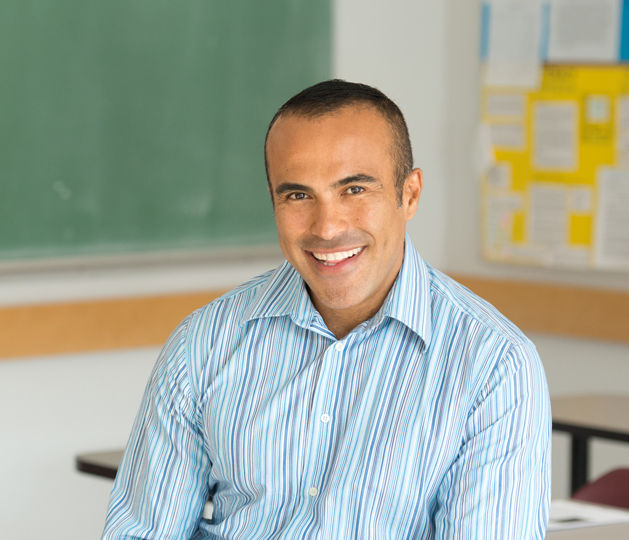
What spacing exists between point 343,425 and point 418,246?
7.99 ft

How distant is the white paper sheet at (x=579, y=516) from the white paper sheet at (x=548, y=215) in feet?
4.99

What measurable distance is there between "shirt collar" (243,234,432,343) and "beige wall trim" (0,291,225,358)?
5.01 feet

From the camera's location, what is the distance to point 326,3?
347 cm

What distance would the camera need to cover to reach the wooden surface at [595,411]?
104 inches

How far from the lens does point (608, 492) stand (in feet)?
8.43

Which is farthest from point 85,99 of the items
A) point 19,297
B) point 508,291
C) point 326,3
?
point 508,291

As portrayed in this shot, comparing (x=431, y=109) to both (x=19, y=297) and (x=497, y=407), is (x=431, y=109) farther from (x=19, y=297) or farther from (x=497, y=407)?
(x=497, y=407)

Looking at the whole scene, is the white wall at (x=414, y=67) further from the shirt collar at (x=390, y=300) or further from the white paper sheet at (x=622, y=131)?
the shirt collar at (x=390, y=300)

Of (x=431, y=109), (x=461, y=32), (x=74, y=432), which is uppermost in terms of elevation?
(x=461, y=32)

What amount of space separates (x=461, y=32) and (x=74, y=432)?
206 cm

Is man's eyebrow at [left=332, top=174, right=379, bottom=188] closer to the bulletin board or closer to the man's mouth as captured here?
the man's mouth

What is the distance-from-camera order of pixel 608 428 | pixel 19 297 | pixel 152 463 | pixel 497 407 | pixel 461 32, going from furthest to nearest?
1. pixel 461 32
2. pixel 19 297
3. pixel 608 428
4. pixel 152 463
5. pixel 497 407

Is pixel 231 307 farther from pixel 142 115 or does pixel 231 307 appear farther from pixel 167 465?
pixel 142 115

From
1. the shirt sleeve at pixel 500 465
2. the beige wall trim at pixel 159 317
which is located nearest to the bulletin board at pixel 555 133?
the beige wall trim at pixel 159 317
